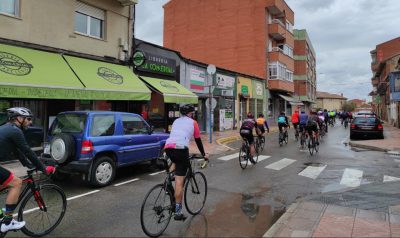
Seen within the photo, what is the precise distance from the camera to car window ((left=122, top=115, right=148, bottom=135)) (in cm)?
938

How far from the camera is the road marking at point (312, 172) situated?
→ 1013 centimetres

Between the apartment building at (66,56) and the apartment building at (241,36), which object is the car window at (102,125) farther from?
the apartment building at (241,36)

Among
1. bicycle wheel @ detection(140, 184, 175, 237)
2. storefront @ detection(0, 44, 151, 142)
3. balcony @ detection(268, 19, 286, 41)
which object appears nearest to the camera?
bicycle wheel @ detection(140, 184, 175, 237)

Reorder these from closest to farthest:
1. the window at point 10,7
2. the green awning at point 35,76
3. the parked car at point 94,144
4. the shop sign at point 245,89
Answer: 1. the parked car at point 94,144
2. the green awning at point 35,76
3. the window at point 10,7
4. the shop sign at point 245,89

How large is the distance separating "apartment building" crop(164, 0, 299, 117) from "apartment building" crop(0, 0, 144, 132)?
2285cm

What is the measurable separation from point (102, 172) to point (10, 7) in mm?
7324

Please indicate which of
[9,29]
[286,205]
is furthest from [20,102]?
[286,205]

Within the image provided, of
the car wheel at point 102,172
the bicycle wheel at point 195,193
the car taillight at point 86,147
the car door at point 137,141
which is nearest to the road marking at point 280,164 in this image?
the car door at point 137,141

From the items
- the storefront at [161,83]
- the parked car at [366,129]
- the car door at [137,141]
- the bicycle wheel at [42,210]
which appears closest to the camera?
the bicycle wheel at [42,210]

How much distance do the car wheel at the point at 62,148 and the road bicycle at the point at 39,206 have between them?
240 cm

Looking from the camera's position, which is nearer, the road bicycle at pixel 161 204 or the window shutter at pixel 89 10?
the road bicycle at pixel 161 204

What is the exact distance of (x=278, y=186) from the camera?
28.5 ft

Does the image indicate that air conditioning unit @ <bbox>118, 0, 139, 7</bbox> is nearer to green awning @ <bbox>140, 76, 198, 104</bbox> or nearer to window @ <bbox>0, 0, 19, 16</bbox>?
green awning @ <bbox>140, 76, 198, 104</bbox>

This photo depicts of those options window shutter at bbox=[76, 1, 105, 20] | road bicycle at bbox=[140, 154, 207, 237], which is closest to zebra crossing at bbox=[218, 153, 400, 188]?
road bicycle at bbox=[140, 154, 207, 237]
